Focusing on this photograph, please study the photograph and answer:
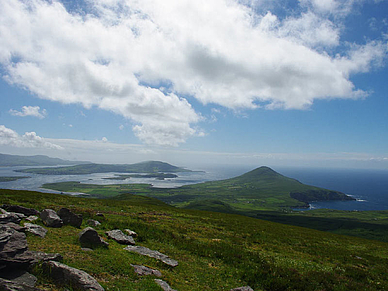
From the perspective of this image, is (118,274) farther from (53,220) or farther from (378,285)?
(378,285)

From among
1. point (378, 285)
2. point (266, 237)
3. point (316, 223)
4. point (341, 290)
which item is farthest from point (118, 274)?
point (316, 223)

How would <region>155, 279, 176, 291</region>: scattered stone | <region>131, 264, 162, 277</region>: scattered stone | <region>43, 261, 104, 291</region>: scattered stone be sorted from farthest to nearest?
<region>131, 264, 162, 277</region>: scattered stone < <region>155, 279, 176, 291</region>: scattered stone < <region>43, 261, 104, 291</region>: scattered stone

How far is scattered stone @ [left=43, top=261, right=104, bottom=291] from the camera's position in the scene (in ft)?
29.7

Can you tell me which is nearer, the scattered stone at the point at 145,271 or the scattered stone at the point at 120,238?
the scattered stone at the point at 145,271

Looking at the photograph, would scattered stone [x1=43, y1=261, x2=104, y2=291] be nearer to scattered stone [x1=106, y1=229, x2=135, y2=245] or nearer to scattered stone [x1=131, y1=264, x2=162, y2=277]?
scattered stone [x1=131, y1=264, x2=162, y2=277]

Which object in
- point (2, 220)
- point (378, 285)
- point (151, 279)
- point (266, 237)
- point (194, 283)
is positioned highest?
point (2, 220)

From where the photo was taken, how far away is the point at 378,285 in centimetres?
1588

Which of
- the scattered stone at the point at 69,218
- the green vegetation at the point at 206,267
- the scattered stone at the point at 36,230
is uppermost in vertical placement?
the scattered stone at the point at 36,230

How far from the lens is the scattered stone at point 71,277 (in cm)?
905

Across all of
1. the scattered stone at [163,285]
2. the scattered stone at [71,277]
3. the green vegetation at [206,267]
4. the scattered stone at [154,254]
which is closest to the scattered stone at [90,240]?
the green vegetation at [206,267]

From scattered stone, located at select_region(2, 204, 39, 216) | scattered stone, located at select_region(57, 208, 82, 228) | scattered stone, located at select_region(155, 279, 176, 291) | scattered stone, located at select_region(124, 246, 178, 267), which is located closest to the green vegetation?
scattered stone, located at select_region(155, 279, 176, 291)

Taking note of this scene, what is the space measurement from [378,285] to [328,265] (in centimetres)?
430

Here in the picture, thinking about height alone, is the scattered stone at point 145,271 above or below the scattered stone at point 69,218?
below

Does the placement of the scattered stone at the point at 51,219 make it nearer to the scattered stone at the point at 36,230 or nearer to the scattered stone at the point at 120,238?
the scattered stone at the point at 36,230
